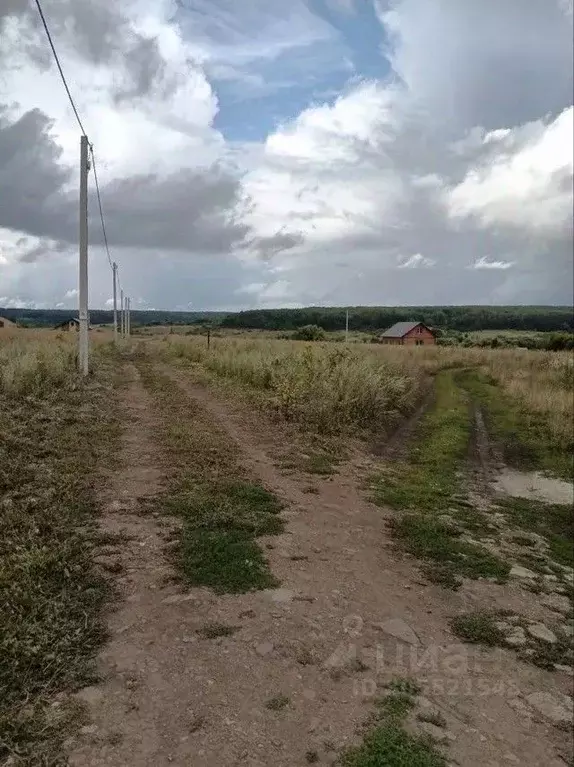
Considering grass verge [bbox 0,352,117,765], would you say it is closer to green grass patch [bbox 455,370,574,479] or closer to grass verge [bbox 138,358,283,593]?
grass verge [bbox 138,358,283,593]

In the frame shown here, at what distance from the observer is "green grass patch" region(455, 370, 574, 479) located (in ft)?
33.2

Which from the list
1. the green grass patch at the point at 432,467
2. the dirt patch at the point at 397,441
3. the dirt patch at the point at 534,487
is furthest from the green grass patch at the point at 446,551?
the dirt patch at the point at 397,441

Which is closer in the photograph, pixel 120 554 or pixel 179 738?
pixel 179 738

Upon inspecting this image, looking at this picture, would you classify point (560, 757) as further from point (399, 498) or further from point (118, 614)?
point (399, 498)

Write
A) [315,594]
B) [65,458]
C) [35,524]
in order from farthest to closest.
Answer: [65,458], [35,524], [315,594]

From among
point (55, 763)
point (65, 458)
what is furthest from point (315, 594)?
point (65, 458)

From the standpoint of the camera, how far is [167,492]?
581cm

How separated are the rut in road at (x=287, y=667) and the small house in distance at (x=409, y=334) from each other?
53.9 metres

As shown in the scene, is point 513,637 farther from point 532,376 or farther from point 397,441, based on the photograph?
point 532,376

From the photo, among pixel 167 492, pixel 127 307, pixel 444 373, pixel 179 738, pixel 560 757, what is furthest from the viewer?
pixel 127 307

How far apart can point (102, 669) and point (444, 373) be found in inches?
949

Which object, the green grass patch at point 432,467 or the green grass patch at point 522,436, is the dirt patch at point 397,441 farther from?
the green grass patch at point 522,436

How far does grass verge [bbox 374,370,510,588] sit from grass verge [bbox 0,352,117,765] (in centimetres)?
255

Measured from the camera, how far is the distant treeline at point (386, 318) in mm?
73312
